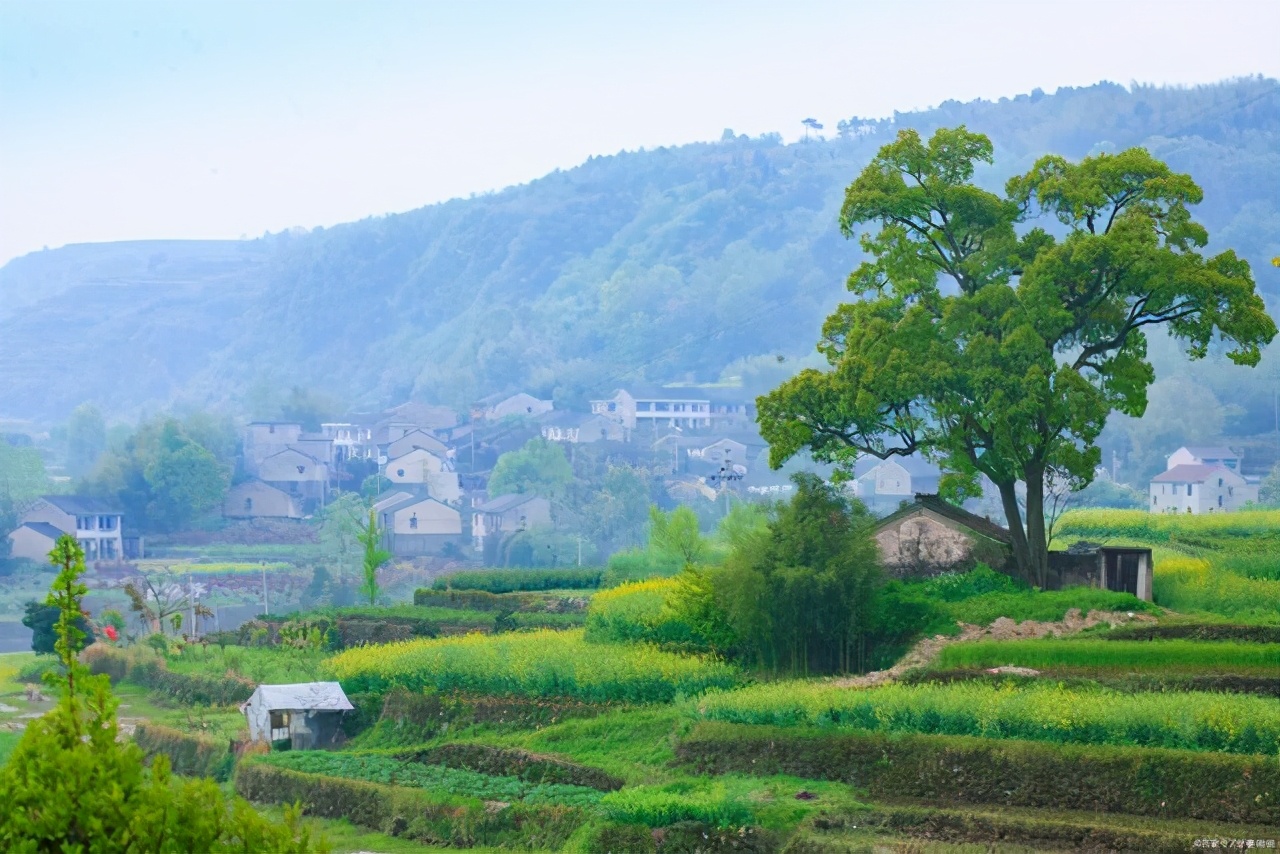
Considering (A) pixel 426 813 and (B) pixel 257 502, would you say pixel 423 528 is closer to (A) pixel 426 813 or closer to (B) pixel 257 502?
(B) pixel 257 502

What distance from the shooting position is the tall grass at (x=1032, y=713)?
48.6 ft

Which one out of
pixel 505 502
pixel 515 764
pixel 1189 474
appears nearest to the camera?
pixel 515 764

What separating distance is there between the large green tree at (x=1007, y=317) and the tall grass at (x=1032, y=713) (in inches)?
242

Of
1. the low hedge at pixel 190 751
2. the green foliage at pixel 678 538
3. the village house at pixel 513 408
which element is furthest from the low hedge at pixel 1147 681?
the village house at pixel 513 408

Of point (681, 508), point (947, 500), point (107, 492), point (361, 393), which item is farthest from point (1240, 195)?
point (947, 500)

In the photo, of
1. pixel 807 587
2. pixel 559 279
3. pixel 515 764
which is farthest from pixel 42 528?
pixel 559 279

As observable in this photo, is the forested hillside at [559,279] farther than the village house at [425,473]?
Yes

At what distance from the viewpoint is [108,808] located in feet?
21.6

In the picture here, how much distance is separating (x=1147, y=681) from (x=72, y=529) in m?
63.2

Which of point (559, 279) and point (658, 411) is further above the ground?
point (559, 279)

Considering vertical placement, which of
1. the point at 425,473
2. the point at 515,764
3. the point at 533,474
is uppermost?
the point at 425,473

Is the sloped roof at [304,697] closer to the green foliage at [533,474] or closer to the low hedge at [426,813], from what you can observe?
the low hedge at [426,813]

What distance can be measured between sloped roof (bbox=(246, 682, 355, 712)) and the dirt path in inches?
303

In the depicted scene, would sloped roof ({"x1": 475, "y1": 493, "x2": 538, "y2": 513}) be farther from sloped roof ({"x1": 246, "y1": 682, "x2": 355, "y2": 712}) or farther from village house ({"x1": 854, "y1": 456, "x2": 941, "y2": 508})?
sloped roof ({"x1": 246, "y1": 682, "x2": 355, "y2": 712})
